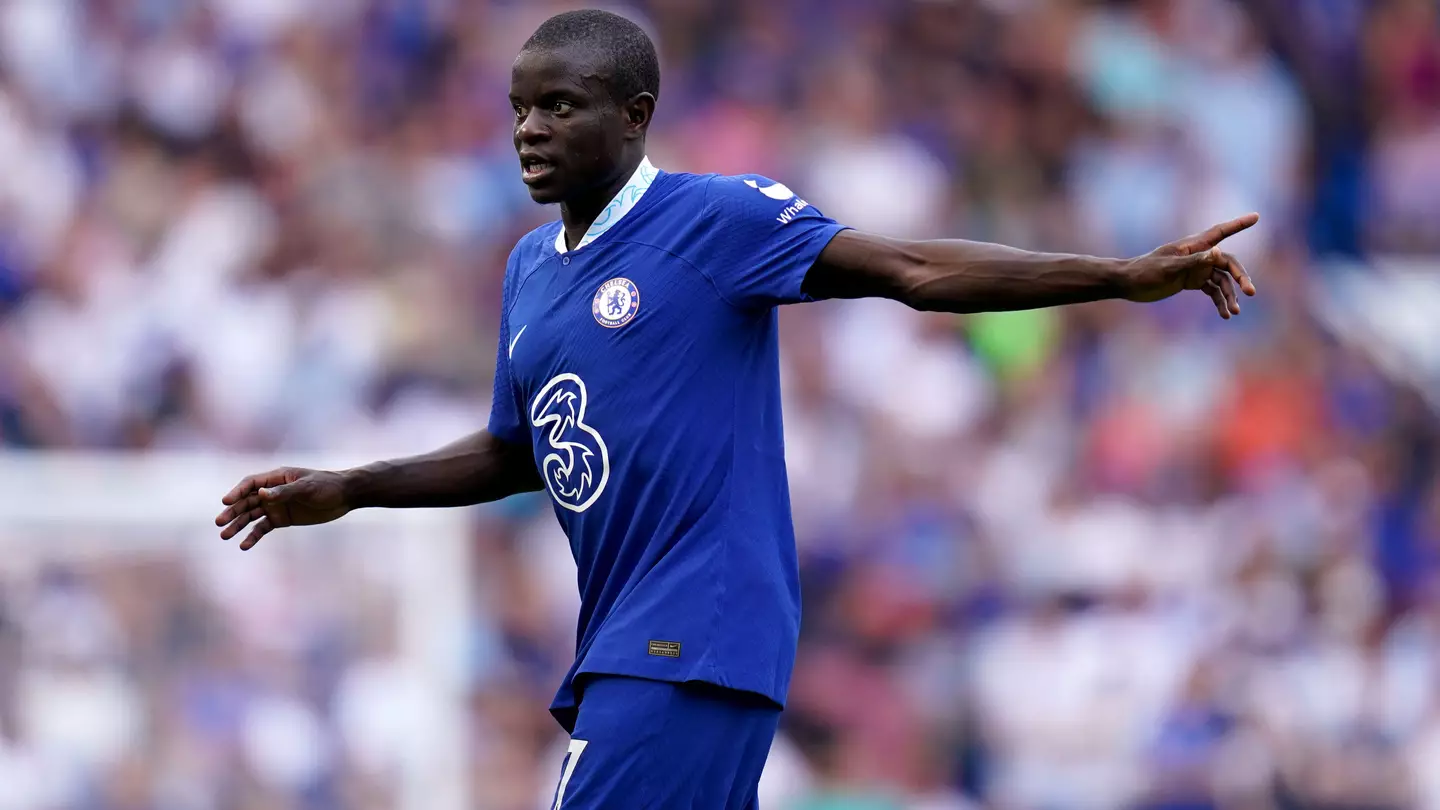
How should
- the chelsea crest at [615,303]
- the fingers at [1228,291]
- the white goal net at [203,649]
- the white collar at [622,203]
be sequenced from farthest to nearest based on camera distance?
the white goal net at [203,649] → the white collar at [622,203] → the chelsea crest at [615,303] → the fingers at [1228,291]

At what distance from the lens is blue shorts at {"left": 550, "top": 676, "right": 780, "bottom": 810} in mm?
4254

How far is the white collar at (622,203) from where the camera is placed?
4586 mm

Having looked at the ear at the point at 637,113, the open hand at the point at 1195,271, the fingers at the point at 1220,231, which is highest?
the ear at the point at 637,113

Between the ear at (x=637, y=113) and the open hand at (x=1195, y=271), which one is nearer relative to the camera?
the open hand at (x=1195, y=271)

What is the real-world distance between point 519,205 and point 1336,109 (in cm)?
633

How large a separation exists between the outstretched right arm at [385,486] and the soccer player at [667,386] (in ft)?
0.10

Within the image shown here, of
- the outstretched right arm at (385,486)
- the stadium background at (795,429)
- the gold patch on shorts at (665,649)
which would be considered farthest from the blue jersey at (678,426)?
the stadium background at (795,429)

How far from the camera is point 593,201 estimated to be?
4.61 metres

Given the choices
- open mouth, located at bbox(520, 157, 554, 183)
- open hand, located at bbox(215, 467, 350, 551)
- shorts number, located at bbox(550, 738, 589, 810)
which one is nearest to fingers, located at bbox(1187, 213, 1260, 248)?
open mouth, located at bbox(520, 157, 554, 183)

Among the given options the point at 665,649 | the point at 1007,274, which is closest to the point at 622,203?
the point at 1007,274

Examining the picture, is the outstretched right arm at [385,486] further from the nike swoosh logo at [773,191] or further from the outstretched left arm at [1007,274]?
the outstretched left arm at [1007,274]

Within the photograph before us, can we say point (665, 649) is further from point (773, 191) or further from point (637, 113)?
point (637, 113)

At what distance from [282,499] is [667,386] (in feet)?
3.32

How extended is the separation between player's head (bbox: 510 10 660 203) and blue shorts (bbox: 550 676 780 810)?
114 centimetres
